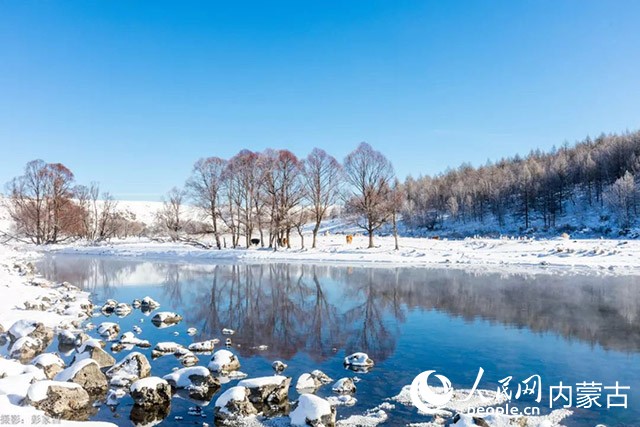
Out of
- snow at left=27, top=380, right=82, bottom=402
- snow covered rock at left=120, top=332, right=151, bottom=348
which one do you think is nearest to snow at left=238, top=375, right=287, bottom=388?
snow at left=27, top=380, right=82, bottom=402

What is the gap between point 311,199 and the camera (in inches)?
1976

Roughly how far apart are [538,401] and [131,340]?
10.6m

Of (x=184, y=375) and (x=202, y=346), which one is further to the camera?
(x=202, y=346)

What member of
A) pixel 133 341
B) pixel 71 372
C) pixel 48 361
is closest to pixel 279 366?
pixel 71 372

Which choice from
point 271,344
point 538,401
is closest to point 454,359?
point 538,401

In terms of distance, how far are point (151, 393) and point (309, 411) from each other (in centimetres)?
319

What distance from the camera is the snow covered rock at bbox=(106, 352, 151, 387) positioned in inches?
347

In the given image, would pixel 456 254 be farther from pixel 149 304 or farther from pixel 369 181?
pixel 149 304

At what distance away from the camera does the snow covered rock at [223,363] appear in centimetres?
950

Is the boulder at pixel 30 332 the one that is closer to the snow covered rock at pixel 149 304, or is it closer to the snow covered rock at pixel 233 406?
the snow covered rock at pixel 149 304

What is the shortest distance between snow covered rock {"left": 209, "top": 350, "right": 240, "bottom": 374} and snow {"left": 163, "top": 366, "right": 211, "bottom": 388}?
65 cm

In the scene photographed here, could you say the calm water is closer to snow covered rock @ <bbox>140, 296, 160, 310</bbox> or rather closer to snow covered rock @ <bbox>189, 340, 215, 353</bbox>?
snow covered rock @ <bbox>140, 296, 160, 310</bbox>

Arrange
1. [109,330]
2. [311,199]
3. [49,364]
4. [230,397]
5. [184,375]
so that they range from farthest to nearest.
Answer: [311,199], [109,330], [49,364], [184,375], [230,397]

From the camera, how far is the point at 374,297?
20.0m
